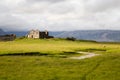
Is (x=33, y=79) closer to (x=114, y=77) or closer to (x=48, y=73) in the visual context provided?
(x=48, y=73)

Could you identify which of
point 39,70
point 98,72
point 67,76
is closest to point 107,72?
point 98,72

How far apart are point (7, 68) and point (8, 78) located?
1036cm

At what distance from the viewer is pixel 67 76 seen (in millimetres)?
43406

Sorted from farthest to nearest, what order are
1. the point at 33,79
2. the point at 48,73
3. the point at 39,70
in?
the point at 39,70 < the point at 48,73 < the point at 33,79

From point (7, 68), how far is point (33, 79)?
12139 millimetres

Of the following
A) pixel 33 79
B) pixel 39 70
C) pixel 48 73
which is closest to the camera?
pixel 33 79

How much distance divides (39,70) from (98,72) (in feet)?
35.4

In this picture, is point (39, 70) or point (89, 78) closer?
point (89, 78)

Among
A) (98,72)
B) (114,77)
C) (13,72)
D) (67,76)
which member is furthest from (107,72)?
(13,72)

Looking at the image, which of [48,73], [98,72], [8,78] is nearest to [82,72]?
[98,72]

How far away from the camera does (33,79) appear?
41125mm

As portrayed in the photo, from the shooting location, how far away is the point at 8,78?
136ft

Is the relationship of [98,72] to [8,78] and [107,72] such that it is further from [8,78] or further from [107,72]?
[8,78]

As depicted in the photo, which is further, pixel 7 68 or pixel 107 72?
pixel 7 68
